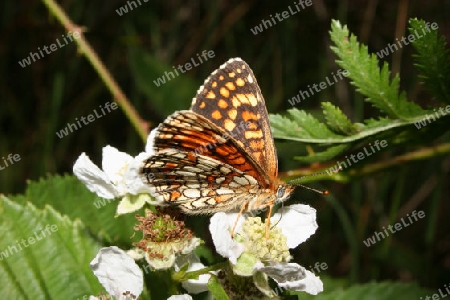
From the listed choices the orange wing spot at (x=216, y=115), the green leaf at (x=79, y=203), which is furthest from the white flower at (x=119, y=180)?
the green leaf at (x=79, y=203)

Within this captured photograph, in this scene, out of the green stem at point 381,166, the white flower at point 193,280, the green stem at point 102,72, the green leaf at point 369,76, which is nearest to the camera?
the white flower at point 193,280

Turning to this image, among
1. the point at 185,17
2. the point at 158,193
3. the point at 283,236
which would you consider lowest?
the point at 283,236

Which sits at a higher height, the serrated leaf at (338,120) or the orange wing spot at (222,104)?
the orange wing spot at (222,104)

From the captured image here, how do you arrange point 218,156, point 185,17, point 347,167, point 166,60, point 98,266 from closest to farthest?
point 98,266 < point 218,156 < point 347,167 < point 166,60 < point 185,17

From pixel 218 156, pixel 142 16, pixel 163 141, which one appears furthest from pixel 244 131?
pixel 142 16

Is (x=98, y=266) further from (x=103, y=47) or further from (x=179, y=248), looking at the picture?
(x=103, y=47)

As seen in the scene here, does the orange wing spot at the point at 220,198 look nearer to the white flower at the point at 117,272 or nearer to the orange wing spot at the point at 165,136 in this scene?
the orange wing spot at the point at 165,136

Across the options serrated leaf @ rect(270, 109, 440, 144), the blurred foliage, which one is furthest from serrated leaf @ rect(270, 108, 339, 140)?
the blurred foliage
